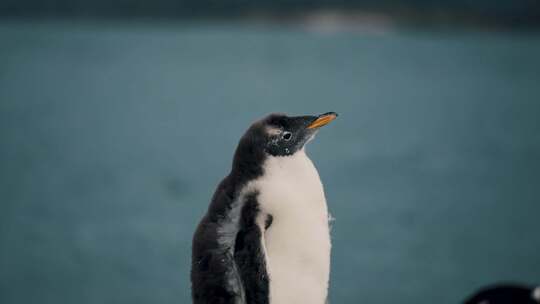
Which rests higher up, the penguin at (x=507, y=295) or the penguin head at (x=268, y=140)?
the penguin head at (x=268, y=140)

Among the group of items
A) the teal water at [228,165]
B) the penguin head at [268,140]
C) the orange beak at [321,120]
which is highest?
the orange beak at [321,120]

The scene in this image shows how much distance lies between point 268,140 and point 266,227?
28 centimetres

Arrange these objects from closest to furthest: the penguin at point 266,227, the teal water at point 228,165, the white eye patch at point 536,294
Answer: the penguin at point 266,227
the white eye patch at point 536,294
the teal water at point 228,165

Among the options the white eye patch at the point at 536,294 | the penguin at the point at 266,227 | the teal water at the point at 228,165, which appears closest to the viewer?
the penguin at the point at 266,227

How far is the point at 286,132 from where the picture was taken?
2416 mm

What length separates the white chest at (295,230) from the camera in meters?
2.41

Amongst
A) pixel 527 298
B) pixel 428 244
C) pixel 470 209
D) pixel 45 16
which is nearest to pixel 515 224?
pixel 470 209

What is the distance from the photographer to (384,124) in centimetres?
1650

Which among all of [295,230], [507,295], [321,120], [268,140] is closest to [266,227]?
[295,230]

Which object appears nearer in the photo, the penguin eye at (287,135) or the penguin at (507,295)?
the penguin eye at (287,135)

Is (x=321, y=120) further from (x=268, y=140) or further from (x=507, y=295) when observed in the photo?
(x=507, y=295)

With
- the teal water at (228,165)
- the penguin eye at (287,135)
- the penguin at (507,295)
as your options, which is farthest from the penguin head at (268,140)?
the teal water at (228,165)

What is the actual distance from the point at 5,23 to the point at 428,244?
50737 mm

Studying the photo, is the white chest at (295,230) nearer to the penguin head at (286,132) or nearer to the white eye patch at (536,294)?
the penguin head at (286,132)
